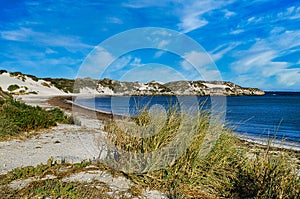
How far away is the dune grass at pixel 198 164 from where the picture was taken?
390 cm

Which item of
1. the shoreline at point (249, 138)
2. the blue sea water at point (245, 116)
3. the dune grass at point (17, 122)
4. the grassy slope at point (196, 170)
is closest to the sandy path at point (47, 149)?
the dune grass at point (17, 122)

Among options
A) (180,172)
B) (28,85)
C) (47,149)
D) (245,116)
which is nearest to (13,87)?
(28,85)

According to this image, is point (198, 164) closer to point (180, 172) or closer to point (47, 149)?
point (180, 172)

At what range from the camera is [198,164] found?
14.7 ft

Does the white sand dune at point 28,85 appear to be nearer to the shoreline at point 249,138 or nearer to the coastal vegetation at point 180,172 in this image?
the shoreline at point 249,138

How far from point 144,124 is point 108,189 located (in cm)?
145

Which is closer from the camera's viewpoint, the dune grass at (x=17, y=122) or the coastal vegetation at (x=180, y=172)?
the coastal vegetation at (x=180, y=172)

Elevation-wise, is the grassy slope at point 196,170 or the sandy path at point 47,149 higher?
the grassy slope at point 196,170

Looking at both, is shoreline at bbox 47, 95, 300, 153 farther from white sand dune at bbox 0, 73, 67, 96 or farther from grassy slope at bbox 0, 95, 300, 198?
white sand dune at bbox 0, 73, 67, 96

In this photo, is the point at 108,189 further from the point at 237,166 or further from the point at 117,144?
the point at 237,166

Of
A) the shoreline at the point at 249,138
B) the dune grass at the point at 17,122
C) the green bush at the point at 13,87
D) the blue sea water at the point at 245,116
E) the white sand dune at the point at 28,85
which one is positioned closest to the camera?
the blue sea water at the point at 245,116

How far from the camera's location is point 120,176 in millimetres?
4551

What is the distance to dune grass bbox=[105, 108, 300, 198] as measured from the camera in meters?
3.90

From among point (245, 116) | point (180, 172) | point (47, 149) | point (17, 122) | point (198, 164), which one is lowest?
point (245, 116)
